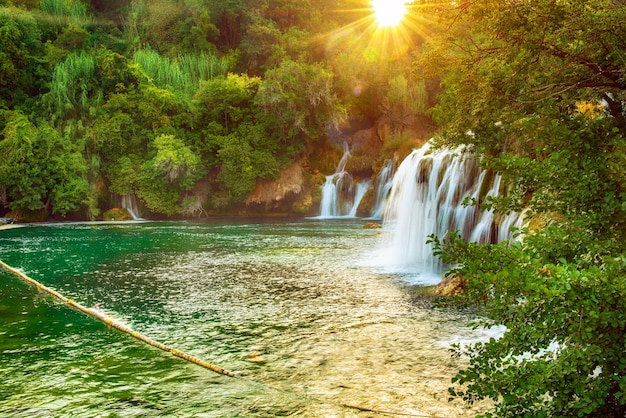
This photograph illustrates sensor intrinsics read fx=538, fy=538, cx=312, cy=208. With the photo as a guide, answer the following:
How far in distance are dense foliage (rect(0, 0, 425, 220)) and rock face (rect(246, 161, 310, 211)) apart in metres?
0.76

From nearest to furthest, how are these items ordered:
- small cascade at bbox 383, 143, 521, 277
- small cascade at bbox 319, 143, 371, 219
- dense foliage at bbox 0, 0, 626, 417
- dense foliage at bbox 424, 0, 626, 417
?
1. dense foliage at bbox 424, 0, 626, 417
2. dense foliage at bbox 0, 0, 626, 417
3. small cascade at bbox 383, 143, 521, 277
4. small cascade at bbox 319, 143, 371, 219

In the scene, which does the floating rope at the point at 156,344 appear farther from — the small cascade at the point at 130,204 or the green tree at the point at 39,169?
the small cascade at the point at 130,204

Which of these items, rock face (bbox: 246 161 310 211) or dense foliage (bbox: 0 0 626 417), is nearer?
dense foliage (bbox: 0 0 626 417)

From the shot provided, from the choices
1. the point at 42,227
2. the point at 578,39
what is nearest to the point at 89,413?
the point at 578,39

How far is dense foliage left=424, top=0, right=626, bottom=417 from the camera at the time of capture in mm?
3510

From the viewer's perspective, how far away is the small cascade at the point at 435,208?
14867 mm

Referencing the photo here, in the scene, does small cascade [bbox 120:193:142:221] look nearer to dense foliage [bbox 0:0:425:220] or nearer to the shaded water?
dense foliage [bbox 0:0:425:220]

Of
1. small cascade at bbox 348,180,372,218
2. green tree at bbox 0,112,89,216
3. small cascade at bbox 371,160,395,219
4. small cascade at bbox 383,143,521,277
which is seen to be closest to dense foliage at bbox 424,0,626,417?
small cascade at bbox 383,143,521,277

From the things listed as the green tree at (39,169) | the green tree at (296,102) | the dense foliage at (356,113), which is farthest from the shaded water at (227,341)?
the green tree at (296,102)

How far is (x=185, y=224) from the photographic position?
33.1 metres

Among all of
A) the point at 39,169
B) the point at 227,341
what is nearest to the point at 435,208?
the point at 227,341

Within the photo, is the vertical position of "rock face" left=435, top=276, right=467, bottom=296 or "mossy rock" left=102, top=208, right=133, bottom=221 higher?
"mossy rock" left=102, top=208, right=133, bottom=221

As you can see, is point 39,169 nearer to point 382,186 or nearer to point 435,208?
point 382,186

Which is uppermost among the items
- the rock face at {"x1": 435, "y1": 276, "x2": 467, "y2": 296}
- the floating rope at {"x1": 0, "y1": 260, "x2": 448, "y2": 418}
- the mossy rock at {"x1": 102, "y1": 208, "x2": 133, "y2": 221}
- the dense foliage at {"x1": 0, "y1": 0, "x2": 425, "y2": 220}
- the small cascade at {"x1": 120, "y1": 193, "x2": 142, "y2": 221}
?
the dense foliage at {"x1": 0, "y1": 0, "x2": 425, "y2": 220}
